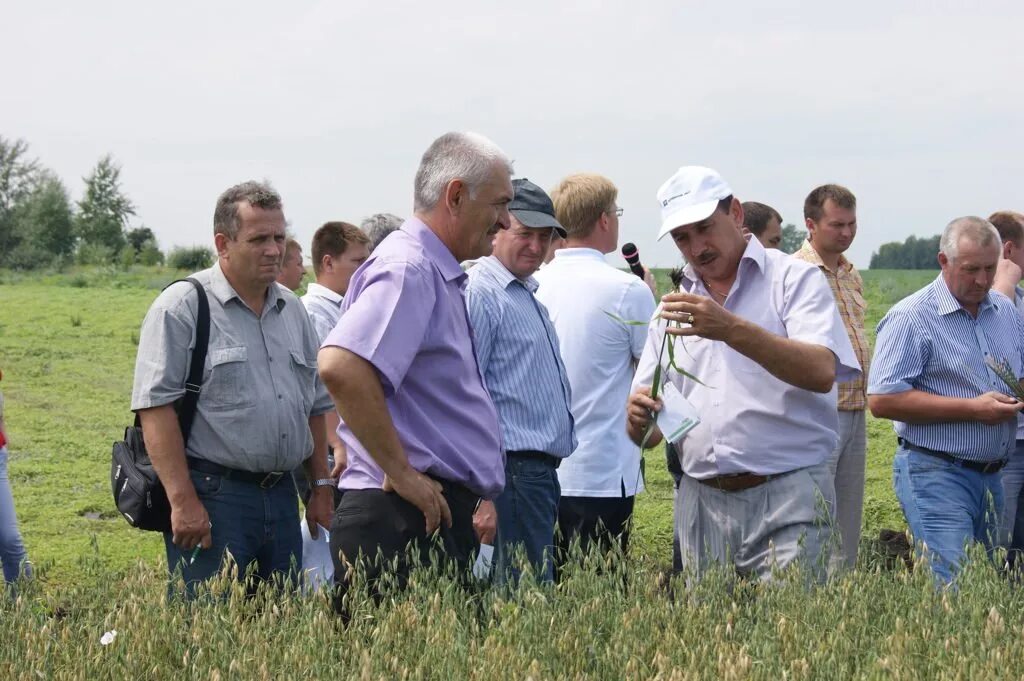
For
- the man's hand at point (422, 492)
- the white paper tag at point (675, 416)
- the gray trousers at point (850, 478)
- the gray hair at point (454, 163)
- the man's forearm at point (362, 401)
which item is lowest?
the gray trousers at point (850, 478)

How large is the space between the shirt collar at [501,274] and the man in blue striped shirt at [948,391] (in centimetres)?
194

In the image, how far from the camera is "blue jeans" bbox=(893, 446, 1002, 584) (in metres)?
Answer: 6.07

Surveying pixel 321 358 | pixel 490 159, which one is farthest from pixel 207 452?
pixel 490 159

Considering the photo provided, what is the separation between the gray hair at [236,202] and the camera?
5277 mm

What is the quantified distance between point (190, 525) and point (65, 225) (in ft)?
297

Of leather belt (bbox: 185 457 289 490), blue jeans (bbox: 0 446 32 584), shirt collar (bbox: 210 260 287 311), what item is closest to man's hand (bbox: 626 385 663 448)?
leather belt (bbox: 185 457 289 490)

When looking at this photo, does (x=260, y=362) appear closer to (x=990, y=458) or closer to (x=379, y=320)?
(x=379, y=320)

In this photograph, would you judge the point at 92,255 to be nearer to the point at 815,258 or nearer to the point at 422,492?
the point at 815,258

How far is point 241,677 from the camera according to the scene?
3.58 metres

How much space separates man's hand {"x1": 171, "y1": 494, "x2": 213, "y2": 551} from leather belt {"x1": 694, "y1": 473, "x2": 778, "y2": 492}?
1994 mm

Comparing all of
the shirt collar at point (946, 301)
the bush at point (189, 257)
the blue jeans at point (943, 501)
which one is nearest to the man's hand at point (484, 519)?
the blue jeans at point (943, 501)

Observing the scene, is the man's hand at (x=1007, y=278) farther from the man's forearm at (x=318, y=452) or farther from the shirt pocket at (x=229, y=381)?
the shirt pocket at (x=229, y=381)

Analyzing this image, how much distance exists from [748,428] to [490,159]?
1395 millimetres

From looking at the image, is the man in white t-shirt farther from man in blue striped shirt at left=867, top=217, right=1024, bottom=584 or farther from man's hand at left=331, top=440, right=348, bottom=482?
man in blue striped shirt at left=867, top=217, right=1024, bottom=584
